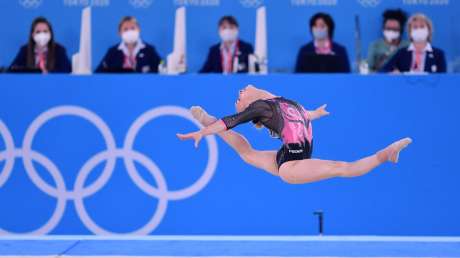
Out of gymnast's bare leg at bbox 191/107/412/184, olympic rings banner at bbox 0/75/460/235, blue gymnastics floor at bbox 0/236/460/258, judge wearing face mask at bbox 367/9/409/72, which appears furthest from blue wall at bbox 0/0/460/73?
gymnast's bare leg at bbox 191/107/412/184

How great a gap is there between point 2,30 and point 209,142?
156 inches

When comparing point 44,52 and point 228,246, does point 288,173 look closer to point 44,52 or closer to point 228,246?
point 228,246

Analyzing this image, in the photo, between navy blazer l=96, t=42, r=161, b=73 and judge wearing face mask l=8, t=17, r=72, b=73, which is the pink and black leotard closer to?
navy blazer l=96, t=42, r=161, b=73

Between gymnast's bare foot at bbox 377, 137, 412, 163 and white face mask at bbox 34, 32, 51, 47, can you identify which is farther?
white face mask at bbox 34, 32, 51, 47

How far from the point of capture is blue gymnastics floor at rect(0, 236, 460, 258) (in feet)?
25.6

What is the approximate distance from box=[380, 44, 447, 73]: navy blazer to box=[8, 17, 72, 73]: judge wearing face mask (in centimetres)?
348

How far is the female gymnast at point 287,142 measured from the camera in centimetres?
638

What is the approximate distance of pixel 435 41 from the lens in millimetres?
11398

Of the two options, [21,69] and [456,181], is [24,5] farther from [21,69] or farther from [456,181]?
[456,181]

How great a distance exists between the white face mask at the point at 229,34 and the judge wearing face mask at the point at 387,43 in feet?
4.94

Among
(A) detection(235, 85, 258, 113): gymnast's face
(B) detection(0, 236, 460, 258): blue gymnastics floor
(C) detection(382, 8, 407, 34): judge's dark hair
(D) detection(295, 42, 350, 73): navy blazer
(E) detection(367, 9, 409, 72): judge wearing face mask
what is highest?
(C) detection(382, 8, 407, 34): judge's dark hair

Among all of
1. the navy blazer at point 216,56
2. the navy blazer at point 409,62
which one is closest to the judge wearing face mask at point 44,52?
the navy blazer at point 216,56

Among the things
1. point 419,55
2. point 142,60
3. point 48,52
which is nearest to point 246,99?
point 419,55

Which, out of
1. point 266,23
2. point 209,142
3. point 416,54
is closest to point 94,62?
point 266,23
